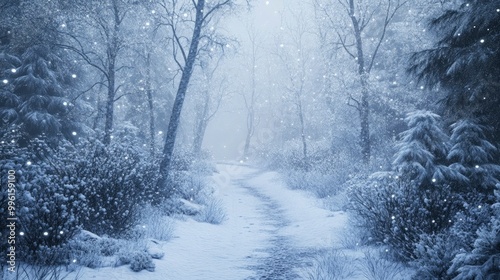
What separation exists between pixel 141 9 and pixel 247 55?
24.9m

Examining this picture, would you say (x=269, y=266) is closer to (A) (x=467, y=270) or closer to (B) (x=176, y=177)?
(A) (x=467, y=270)

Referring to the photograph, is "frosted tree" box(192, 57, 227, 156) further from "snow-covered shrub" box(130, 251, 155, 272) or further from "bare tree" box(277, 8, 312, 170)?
"snow-covered shrub" box(130, 251, 155, 272)

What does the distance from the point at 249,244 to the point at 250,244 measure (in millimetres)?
24

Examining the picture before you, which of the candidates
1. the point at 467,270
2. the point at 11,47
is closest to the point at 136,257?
the point at 467,270

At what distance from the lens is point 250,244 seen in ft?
23.4

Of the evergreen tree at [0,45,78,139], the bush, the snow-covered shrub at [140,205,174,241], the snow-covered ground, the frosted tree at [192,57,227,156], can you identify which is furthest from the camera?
the frosted tree at [192,57,227,156]

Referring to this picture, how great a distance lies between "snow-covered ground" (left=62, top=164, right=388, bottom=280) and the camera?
16.5 feet

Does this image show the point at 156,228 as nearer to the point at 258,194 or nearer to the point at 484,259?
the point at 484,259

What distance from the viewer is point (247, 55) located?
3731 cm

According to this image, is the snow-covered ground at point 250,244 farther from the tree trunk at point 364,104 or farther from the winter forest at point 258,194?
the tree trunk at point 364,104

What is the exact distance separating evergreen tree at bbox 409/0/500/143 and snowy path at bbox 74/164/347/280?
4004 mm

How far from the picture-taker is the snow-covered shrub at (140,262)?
451 centimetres

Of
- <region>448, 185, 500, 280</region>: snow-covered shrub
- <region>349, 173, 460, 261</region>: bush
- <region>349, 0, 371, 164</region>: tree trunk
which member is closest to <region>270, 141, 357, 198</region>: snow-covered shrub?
<region>349, 0, 371, 164</region>: tree trunk

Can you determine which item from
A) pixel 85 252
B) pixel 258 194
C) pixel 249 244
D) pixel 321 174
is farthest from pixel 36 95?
pixel 321 174
